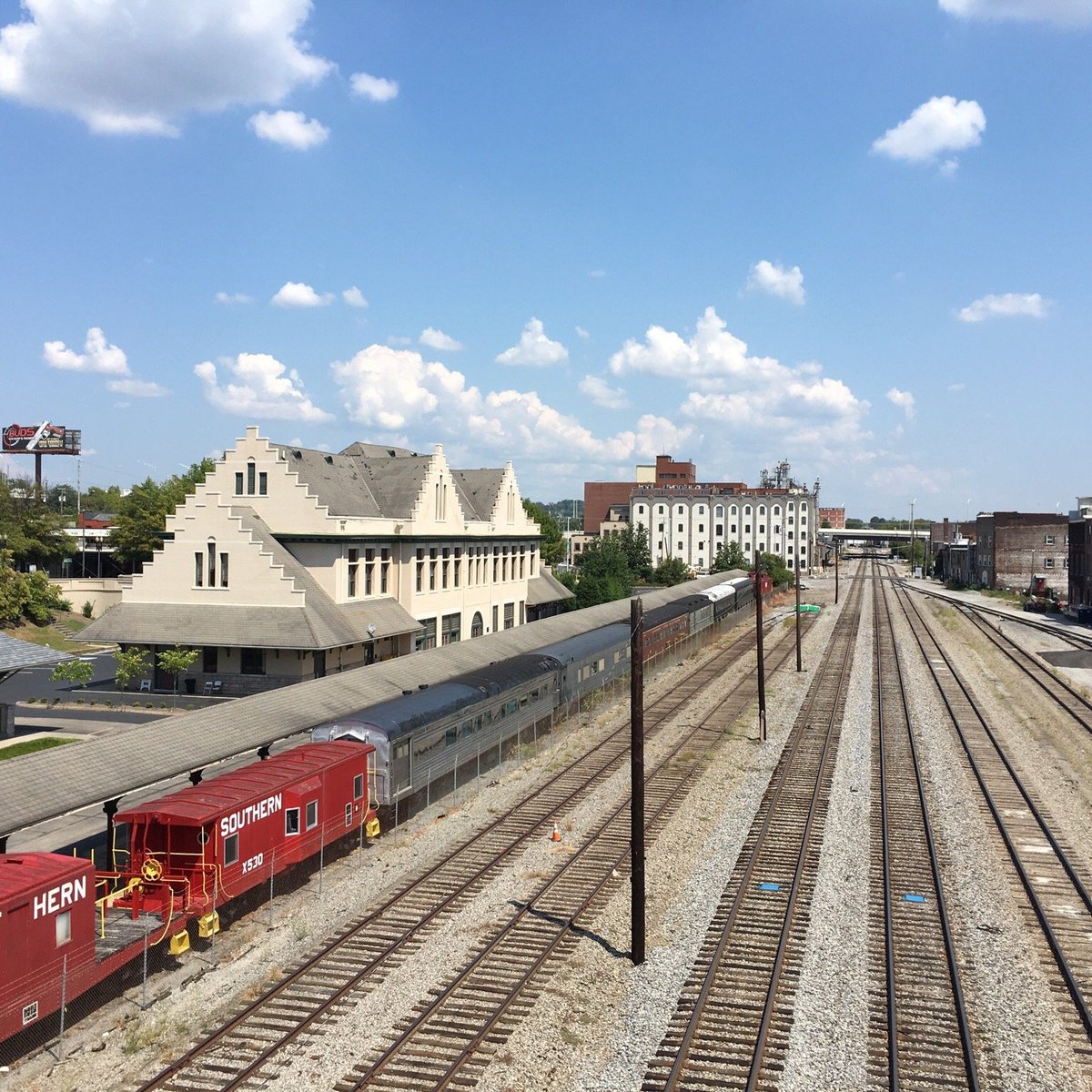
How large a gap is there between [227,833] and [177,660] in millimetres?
27558

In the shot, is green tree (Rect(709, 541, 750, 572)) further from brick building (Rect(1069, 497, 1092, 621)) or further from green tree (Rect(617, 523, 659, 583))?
brick building (Rect(1069, 497, 1092, 621))

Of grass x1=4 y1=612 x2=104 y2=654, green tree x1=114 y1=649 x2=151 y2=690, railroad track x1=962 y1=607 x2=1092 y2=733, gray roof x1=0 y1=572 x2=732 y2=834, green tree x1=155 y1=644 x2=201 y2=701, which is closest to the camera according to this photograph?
gray roof x1=0 y1=572 x2=732 y2=834

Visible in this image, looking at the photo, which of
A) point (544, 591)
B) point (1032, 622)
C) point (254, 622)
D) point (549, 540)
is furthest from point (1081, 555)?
point (254, 622)

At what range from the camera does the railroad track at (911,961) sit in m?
14.6

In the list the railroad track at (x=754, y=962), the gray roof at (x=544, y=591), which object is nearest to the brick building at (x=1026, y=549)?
the gray roof at (x=544, y=591)

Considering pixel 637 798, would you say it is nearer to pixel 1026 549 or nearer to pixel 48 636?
pixel 48 636

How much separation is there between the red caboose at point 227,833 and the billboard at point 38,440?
113 m

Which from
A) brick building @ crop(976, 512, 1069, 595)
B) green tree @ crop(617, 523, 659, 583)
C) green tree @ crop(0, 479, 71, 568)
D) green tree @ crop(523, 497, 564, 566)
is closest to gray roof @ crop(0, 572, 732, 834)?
green tree @ crop(0, 479, 71, 568)

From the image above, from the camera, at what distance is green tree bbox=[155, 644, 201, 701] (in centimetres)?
4422

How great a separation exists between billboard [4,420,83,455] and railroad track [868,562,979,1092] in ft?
385

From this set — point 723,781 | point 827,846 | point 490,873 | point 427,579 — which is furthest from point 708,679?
point 490,873

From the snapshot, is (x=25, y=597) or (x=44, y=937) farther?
(x=25, y=597)

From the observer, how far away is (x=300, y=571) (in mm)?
49406

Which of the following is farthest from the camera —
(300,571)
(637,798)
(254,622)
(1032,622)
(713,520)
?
(713,520)
